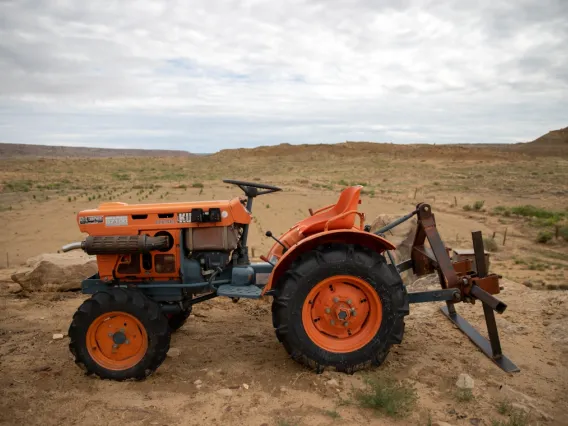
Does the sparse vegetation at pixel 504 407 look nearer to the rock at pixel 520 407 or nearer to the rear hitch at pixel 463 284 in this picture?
the rock at pixel 520 407

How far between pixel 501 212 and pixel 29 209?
15.6m

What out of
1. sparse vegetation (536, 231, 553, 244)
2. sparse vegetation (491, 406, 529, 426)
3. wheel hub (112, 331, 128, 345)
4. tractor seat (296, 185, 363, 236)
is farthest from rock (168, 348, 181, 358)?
sparse vegetation (536, 231, 553, 244)

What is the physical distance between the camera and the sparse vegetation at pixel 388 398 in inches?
128

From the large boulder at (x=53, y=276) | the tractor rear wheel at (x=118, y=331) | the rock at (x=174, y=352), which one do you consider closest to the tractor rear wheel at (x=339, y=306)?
the tractor rear wheel at (x=118, y=331)

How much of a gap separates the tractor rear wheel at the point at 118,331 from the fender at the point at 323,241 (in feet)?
3.00

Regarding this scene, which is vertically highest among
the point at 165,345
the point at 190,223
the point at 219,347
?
the point at 190,223

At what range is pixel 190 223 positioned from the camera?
3.93 metres

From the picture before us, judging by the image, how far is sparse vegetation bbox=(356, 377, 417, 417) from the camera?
3254 mm

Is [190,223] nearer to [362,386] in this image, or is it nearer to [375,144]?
[362,386]

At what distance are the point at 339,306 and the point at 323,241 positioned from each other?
0.54m

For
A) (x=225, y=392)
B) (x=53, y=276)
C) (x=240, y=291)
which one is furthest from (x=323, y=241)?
(x=53, y=276)

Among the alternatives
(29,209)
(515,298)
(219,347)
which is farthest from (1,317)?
(29,209)

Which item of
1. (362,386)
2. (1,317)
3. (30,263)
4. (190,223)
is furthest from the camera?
(30,263)

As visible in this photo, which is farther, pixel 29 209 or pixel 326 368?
pixel 29 209
